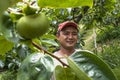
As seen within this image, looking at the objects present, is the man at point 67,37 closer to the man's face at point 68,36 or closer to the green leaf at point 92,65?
the man's face at point 68,36

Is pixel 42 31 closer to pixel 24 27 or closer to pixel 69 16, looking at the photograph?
pixel 24 27

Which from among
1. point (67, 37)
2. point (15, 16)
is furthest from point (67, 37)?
point (15, 16)

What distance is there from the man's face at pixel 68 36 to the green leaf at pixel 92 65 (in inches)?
68.4

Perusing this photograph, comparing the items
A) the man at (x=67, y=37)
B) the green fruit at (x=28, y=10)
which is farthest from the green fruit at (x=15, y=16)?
the man at (x=67, y=37)

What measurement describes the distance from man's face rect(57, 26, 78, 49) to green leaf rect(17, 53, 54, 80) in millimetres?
1759

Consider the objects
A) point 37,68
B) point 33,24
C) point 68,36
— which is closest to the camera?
point 33,24

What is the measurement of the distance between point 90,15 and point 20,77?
3937 mm

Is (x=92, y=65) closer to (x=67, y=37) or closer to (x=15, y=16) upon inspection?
(x=15, y=16)

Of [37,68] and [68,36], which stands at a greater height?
[37,68]

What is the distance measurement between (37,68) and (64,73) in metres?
0.08

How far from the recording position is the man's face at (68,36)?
2.56 m

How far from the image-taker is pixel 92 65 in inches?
30.7

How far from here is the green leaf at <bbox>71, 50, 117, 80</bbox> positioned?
754 millimetres

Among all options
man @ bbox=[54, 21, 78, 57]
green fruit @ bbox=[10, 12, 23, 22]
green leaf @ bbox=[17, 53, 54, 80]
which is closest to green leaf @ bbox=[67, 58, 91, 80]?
green leaf @ bbox=[17, 53, 54, 80]
